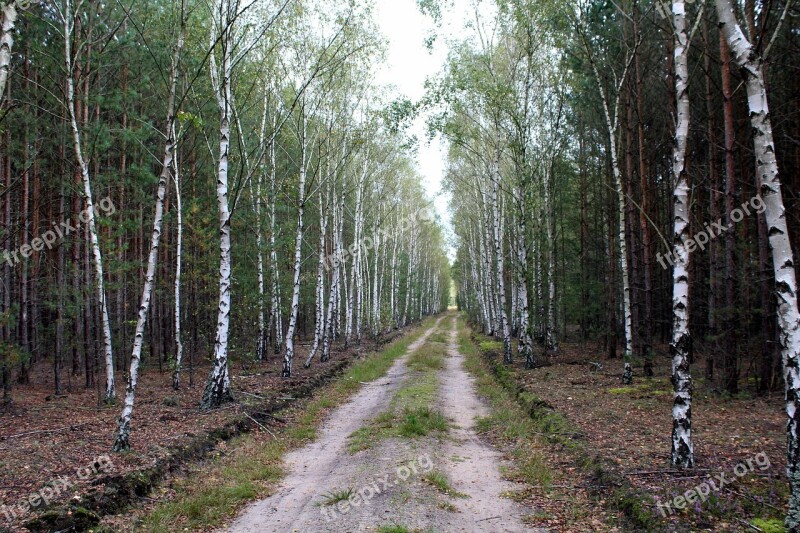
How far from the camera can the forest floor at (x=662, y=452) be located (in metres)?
5.32

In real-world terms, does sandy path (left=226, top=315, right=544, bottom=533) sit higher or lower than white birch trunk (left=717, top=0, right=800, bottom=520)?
lower

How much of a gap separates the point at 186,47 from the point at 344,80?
6.57 metres

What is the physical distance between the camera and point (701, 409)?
33.7 ft

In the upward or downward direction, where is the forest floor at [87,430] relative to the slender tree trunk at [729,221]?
downward

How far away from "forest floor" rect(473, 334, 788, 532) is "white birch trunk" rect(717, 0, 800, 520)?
2.38 ft

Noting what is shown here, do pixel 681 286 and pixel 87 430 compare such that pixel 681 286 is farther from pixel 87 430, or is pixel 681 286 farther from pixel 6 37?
pixel 87 430

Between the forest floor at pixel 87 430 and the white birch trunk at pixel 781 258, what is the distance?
747cm

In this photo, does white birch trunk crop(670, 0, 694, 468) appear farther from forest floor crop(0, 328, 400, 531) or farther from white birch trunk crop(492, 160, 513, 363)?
white birch trunk crop(492, 160, 513, 363)

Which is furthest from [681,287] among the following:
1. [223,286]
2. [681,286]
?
[223,286]

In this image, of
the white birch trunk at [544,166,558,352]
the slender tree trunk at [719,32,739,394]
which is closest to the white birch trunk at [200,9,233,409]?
the slender tree trunk at [719,32,739,394]

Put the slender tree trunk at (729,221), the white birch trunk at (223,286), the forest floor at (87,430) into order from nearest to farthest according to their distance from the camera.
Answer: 1. the forest floor at (87,430)
2. the slender tree trunk at (729,221)
3. the white birch trunk at (223,286)

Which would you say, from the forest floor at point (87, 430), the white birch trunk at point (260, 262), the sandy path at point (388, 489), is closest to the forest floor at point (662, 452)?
the sandy path at point (388, 489)

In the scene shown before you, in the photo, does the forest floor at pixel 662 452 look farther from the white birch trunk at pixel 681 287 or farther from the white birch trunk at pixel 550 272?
the white birch trunk at pixel 550 272

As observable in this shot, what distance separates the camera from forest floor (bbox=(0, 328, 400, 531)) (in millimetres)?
6230
